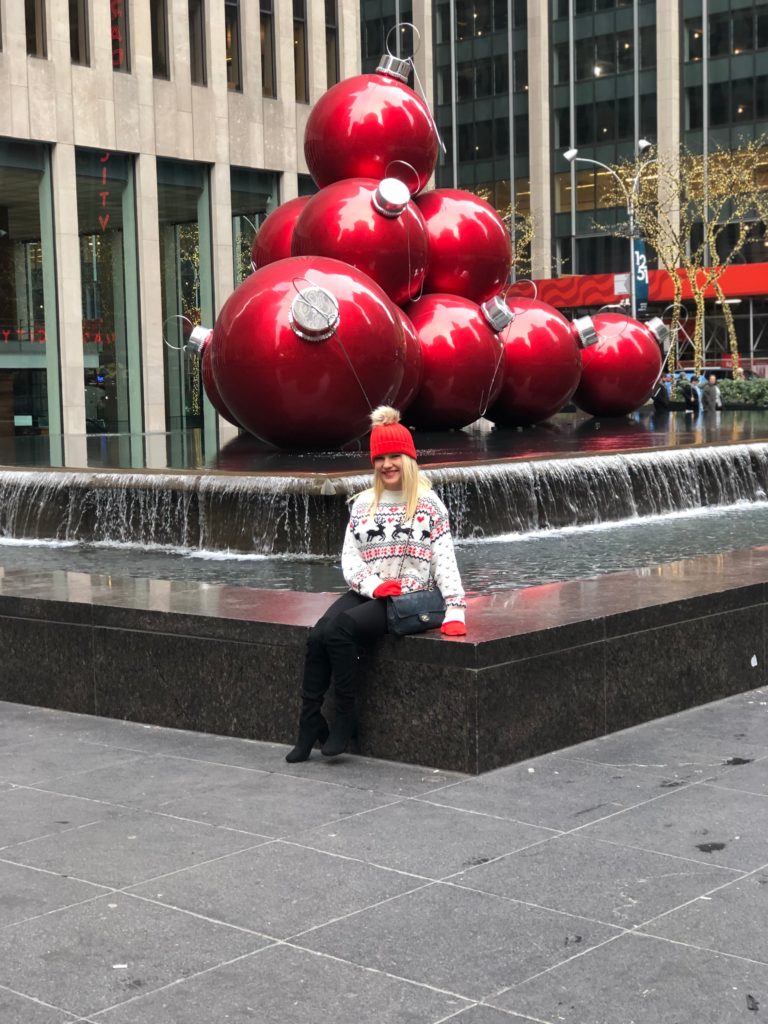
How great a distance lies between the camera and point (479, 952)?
4133mm

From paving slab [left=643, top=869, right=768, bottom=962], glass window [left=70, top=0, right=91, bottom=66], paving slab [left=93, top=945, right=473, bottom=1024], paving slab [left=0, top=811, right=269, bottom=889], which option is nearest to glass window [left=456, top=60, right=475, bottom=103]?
glass window [left=70, top=0, right=91, bottom=66]

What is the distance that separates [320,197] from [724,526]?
220 inches

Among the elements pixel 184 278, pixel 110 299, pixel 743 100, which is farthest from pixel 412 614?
pixel 743 100

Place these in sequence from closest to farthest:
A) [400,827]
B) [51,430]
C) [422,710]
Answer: [400,827] → [422,710] → [51,430]

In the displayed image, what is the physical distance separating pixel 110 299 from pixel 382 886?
29.5 meters

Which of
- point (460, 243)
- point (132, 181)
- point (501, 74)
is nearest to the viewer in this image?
point (460, 243)

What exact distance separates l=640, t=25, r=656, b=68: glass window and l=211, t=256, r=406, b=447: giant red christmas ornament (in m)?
56.2

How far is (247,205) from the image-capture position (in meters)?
35.7

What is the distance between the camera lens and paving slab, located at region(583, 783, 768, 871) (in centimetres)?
500

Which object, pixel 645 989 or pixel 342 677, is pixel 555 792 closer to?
pixel 342 677

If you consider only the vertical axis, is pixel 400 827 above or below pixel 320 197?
below

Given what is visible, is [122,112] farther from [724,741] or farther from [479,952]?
[479,952]

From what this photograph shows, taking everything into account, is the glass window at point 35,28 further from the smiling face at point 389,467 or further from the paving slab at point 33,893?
the paving slab at point 33,893

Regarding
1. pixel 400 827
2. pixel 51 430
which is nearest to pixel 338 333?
pixel 400 827
